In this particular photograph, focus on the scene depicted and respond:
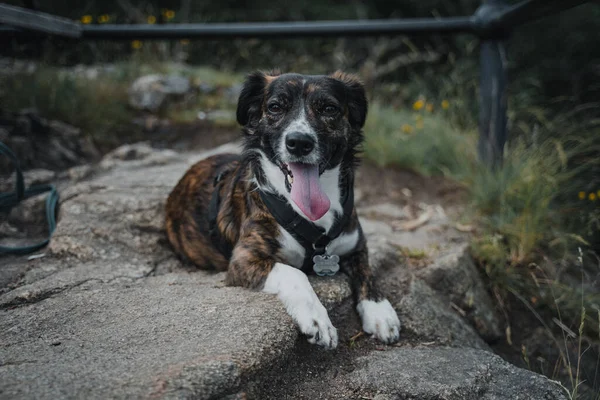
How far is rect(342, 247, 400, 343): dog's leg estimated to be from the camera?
2.81 m

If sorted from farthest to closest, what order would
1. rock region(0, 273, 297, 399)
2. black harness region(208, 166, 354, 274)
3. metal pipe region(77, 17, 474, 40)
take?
metal pipe region(77, 17, 474, 40) → black harness region(208, 166, 354, 274) → rock region(0, 273, 297, 399)

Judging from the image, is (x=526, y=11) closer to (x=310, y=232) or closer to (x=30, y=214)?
(x=310, y=232)

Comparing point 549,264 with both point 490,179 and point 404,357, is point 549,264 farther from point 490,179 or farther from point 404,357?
point 404,357

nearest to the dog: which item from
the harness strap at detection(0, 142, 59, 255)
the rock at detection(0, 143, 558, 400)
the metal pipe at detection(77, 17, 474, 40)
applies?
the rock at detection(0, 143, 558, 400)

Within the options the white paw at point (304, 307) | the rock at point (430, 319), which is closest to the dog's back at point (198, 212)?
the white paw at point (304, 307)

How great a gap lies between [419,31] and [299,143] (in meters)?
2.88

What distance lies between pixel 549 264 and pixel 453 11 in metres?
9.96

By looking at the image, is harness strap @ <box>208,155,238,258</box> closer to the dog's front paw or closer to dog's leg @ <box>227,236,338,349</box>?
dog's leg @ <box>227,236,338,349</box>

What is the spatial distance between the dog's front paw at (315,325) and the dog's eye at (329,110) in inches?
44.1

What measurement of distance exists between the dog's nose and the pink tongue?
11 centimetres

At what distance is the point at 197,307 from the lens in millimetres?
2590

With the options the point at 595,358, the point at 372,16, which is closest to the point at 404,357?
the point at 595,358

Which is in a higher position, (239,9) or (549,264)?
(239,9)

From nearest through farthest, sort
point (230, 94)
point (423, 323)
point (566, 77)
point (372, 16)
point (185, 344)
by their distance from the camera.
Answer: point (185, 344), point (423, 323), point (230, 94), point (566, 77), point (372, 16)
